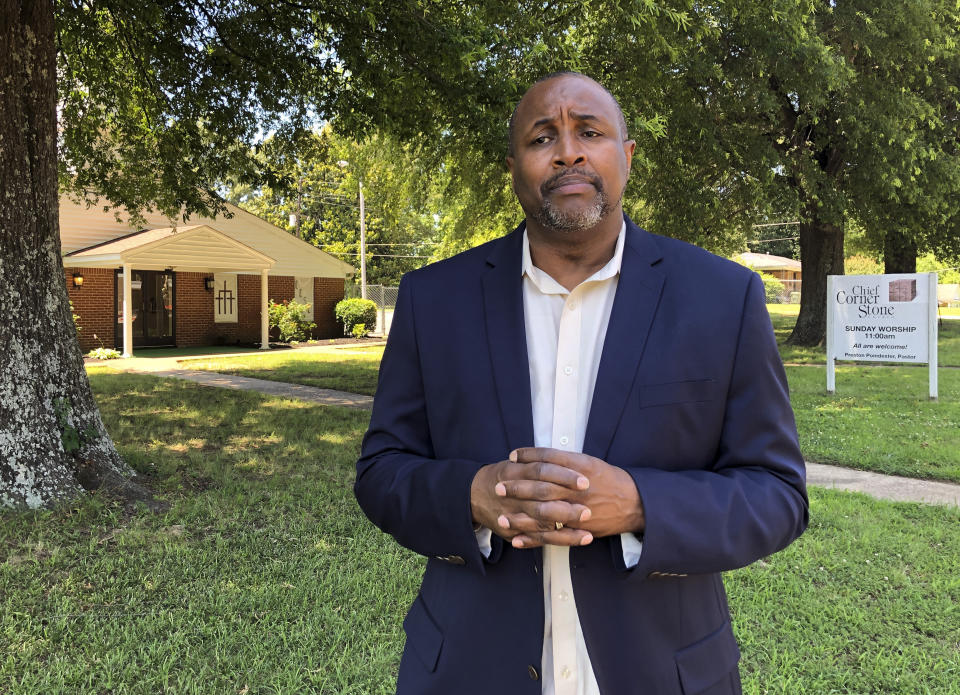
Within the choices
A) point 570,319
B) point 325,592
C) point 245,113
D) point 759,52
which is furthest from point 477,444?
point 759,52

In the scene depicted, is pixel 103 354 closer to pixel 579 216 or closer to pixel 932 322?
pixel 932 322

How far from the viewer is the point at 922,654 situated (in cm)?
358

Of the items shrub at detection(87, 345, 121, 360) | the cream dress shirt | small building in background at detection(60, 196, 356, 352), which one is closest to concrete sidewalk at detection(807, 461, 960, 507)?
the cream dress shirt

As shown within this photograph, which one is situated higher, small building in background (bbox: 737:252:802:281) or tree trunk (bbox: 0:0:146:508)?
small building in background (bbox: 737:252:802:281)

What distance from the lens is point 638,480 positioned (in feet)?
4.46

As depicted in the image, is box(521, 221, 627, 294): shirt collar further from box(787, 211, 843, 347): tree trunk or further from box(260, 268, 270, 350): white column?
box(260, 268, 270, 350): white column

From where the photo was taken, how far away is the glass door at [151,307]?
21812mm

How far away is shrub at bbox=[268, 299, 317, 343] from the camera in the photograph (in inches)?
965

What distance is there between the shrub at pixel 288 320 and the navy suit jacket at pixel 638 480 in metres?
23.7

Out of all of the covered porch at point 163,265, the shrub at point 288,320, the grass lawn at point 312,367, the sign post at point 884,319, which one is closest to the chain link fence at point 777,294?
the shrub at point 288,320

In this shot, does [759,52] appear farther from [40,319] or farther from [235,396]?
[40,319]

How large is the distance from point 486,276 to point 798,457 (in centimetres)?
79

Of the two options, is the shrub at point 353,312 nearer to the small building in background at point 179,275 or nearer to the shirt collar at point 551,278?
the small building in background at point 179,275

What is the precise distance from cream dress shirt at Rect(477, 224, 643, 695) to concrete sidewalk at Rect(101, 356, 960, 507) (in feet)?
18.7
